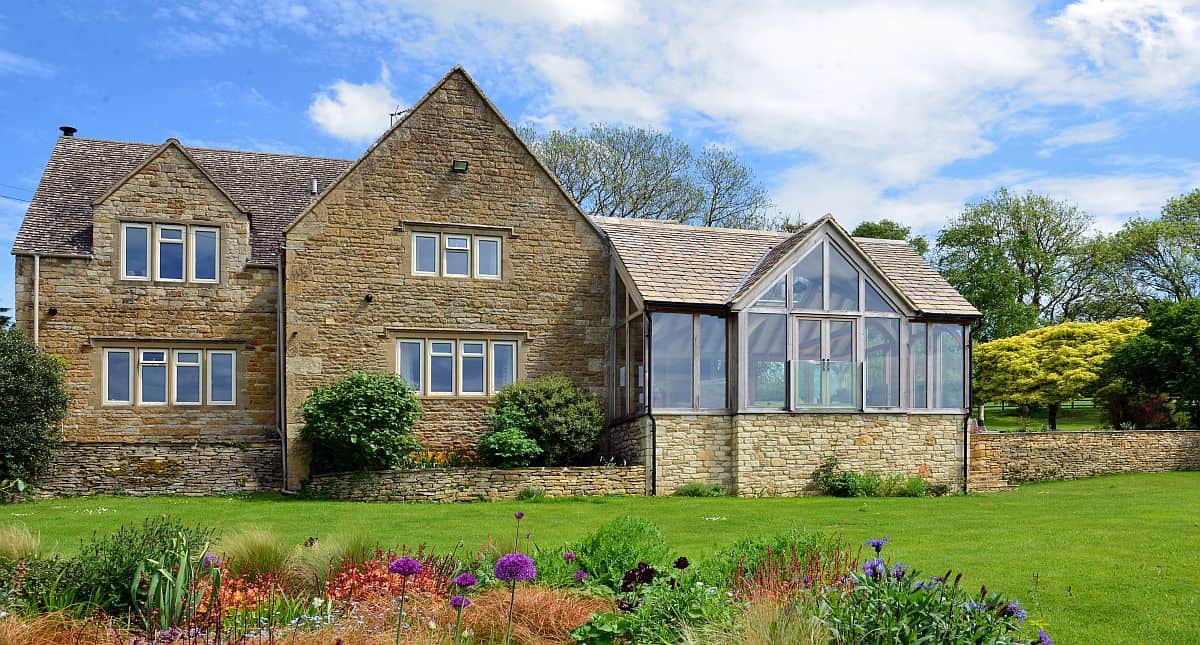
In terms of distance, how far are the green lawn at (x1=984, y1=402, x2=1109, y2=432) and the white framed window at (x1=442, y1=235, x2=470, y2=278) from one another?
91.7 ft

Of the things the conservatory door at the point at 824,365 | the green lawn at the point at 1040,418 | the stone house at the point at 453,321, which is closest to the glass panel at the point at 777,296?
the stone house at the point at 453,321

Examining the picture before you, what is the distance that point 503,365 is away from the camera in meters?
22.6

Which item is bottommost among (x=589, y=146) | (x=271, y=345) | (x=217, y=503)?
(x=217, y=503)

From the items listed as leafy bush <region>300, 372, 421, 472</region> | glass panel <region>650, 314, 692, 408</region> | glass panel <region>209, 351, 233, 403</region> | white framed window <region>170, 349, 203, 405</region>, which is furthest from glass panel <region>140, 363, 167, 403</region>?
glass panel <region>650, 314, 692, 408</region>

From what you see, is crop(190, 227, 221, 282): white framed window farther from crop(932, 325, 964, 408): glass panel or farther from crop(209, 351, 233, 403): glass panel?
crop(932, 325, 964, 408): glass panel

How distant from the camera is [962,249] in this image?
171 feet

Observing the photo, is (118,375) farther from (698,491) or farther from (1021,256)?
(1021,256)

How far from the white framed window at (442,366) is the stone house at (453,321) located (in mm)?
47

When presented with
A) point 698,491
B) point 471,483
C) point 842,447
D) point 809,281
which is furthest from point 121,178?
point 842,447

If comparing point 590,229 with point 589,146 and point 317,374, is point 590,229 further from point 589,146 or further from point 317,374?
point 589,146

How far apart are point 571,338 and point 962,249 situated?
35.6m

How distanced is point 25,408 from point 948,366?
1926cm

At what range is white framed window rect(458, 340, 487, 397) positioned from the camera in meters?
22.4

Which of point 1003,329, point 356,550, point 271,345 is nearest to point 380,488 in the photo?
point 271,345
